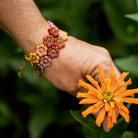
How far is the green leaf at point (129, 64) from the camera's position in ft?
4.08

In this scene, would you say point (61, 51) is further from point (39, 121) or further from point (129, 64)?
point (39, 121)

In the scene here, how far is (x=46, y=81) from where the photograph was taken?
1697 mm

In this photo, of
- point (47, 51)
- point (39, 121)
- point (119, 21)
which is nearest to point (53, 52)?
point (47, 51)

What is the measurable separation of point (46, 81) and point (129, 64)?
0.59 meters

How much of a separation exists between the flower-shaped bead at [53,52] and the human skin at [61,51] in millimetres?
16

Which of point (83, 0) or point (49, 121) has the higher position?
point (83, 0)

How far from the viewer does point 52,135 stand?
5.68ft

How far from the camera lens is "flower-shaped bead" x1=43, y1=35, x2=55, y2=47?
3.64ft

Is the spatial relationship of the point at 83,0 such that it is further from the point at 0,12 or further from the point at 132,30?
the point at 0,12

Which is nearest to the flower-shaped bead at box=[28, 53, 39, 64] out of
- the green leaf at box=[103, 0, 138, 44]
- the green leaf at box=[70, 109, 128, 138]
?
the green leaf at box=[70, 109, 128, 138]

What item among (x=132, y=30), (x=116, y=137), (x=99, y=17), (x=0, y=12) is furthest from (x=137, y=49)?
(x=0, y=12)

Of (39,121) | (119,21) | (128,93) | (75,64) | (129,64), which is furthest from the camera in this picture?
(119,21)

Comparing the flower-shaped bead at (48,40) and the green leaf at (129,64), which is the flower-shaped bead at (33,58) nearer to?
the flower-shaped bead at (48,40)

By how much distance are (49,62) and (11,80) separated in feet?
2.92
